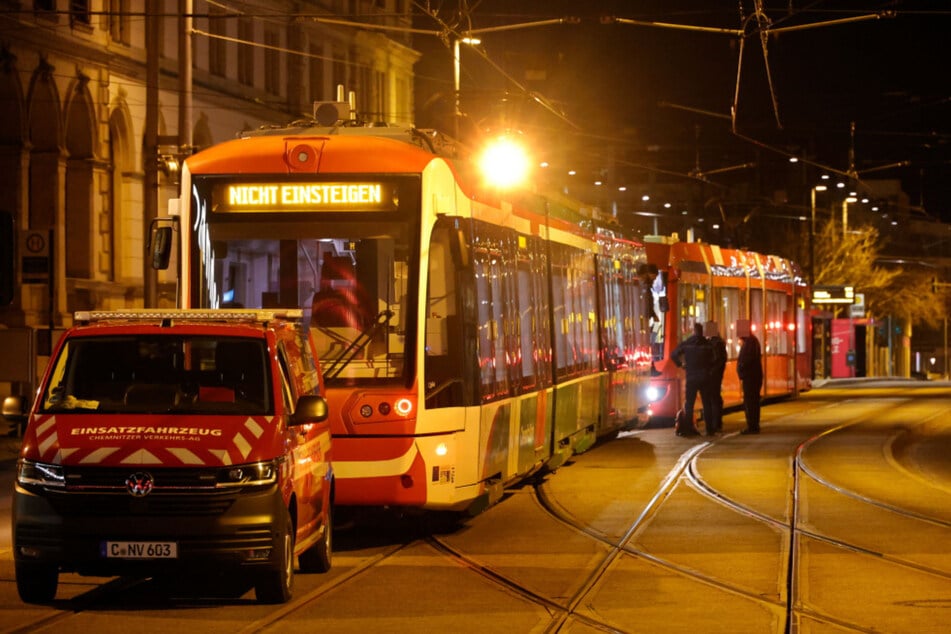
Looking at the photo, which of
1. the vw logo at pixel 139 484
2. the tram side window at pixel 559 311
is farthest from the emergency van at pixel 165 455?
the tram side window at pixel 559 311

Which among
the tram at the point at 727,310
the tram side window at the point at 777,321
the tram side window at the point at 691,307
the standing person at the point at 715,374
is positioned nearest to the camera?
the standing person at the point at 715,374

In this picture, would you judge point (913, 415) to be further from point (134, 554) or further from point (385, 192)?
point (134, 554)

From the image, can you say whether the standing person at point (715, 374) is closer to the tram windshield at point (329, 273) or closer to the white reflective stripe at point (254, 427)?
the tram windshield at point (329, 273)

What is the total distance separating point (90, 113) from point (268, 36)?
12677 millimetres

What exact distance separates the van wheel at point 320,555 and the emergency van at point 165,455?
78 cm

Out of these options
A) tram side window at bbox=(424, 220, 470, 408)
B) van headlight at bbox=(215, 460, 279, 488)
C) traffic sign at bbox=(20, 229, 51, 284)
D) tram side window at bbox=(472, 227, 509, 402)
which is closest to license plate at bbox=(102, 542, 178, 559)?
van headlight at bbox=(215, 460, 279, 488)

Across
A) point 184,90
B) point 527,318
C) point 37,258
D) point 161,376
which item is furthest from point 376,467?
point 184,90

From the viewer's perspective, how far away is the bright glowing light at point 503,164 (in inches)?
663

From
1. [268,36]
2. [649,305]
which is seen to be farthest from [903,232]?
[649,305]

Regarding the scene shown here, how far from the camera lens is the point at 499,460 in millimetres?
16188

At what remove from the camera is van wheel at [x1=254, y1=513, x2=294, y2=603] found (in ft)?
37.0

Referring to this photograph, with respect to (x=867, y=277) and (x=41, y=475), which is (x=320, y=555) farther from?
(x=867, y=277)

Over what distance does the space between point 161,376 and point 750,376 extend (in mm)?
18999

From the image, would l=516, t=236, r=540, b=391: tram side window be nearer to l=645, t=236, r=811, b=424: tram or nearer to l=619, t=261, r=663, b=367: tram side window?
l=619, t=261, r=663, b=367: tram side window
